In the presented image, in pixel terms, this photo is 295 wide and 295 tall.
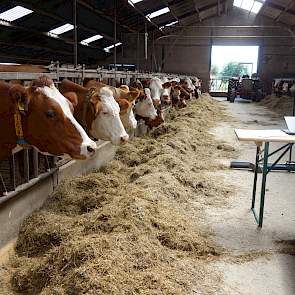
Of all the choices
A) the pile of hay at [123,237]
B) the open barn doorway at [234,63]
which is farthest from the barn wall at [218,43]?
the pile of hay at [123,237]

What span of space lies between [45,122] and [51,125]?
5 cm

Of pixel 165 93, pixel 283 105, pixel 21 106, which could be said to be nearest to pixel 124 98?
pixel 21 106

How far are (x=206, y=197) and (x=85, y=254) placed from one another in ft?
9.03

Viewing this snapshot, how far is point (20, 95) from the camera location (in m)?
2.82

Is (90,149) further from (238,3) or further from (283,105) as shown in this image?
(238,3)

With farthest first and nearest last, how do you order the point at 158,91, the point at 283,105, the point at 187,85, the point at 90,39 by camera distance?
the point at 283,105 → the point at 90,39 → the point at 187,85 → the point at 158,91

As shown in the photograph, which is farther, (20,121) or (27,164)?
(27,164)

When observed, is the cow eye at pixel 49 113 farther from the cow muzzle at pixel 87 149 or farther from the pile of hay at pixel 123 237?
the pile of hay at pixel 123 237

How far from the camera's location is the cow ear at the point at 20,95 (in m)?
2.82

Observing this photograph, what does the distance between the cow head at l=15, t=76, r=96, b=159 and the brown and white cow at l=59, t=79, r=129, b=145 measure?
137cm

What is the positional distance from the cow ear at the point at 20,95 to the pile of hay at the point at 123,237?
4.13 ft

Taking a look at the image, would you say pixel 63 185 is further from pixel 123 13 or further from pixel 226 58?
pixel 226 58

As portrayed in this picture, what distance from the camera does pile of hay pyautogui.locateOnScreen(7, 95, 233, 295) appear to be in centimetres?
299

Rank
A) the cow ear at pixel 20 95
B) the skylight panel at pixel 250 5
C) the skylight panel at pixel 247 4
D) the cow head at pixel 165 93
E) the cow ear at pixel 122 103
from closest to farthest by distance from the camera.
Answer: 1. the cow ear at pixel 20 95
2. the cow ear at pixel 122 103
3. the cow head at pixel 165 93
4. the skylight panel at pixel 250 5
5. the skylight panel at pixel 247 4
